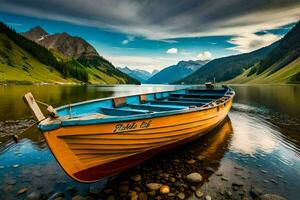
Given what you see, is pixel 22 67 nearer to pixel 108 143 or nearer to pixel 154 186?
pixel 108 143

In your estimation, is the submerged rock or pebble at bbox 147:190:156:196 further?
the submerged rock

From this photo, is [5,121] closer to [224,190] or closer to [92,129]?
[92,129]

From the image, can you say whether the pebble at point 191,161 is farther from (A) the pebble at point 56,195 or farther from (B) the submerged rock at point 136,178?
(A) the pebble at point 56,195

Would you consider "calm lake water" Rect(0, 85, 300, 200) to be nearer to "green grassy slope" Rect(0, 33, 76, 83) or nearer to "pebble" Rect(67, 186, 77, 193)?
"pebble" Rect(67, 186, 77, 193)

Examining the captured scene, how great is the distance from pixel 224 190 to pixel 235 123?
15261mm

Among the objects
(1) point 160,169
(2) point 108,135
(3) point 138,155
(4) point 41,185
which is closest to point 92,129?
(2) point 108,135

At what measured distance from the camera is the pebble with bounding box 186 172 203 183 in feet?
32.3

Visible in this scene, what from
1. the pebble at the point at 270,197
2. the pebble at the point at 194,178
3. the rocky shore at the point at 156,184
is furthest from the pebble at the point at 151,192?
the pebble at the point at 270,197

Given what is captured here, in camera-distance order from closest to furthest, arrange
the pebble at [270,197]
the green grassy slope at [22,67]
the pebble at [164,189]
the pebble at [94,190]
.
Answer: the pebble at [270,197], the pebble at [164,189], the pebble at [94,190], the green grassy slope at [22,67]

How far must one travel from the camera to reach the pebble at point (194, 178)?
388 inches

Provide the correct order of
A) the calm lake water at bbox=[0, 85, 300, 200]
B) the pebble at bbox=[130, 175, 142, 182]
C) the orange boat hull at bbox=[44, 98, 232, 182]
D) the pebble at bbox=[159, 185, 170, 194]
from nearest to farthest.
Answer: the orange boat hull at bbox=[44, 98, 232, 182], the pebble at bbox=[159, 185, 170, 194], the calm lake water at bbox=[0, 85, 300, 200], the pebble at bbox=[130, 175, 142, 182]

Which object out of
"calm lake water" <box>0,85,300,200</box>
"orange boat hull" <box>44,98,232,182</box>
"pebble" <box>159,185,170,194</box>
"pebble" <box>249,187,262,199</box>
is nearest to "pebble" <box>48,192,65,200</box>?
"calm lake water" <box>0,85,300,200</box>

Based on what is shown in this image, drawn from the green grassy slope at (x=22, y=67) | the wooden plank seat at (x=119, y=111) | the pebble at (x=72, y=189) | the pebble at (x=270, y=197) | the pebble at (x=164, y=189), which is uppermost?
the green grassy slope at (x=22, y=67)

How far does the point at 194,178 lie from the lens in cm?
996
